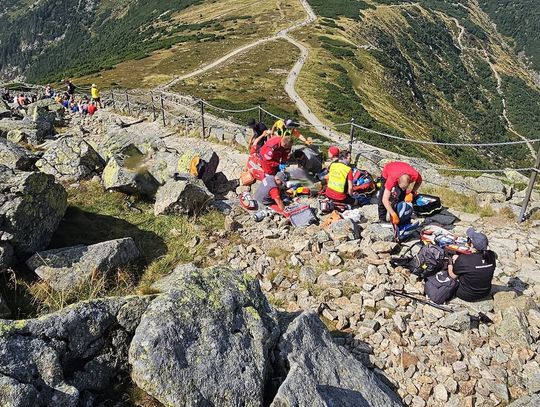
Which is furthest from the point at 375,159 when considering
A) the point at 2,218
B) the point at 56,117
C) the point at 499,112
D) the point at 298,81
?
the point at 499,112

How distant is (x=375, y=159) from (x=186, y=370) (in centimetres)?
1164

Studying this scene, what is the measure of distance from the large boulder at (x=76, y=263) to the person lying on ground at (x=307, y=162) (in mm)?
6758

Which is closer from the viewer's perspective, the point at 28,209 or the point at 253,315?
the point at 253,315

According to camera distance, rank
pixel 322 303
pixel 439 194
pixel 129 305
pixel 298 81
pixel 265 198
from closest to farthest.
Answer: pixel 129 305
pixel 322 303
pixel 265 198
pixel 439 194
pixel 298 81

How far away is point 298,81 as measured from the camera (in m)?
52.7

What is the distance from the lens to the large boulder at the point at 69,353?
11.2ft

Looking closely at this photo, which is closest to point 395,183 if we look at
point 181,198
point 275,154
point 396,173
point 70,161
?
point 396,173

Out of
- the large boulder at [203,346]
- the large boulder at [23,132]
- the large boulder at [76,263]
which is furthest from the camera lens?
the large boulder at [23,132]

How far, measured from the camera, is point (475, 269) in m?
6.69

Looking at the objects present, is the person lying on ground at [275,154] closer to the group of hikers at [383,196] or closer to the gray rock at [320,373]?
the group of hikers at [383,196]

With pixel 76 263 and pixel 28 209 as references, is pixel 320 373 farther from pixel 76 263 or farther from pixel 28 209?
pixel 28 209

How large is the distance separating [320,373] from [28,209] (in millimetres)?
5131

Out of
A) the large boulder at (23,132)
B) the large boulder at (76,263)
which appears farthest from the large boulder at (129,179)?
the large boulder at (23,132)

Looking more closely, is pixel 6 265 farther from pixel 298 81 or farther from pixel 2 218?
pixel 298 81
